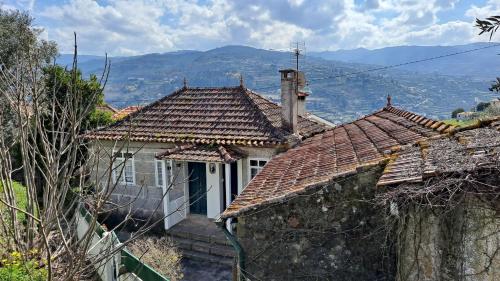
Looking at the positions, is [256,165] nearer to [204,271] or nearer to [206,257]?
[206,257]

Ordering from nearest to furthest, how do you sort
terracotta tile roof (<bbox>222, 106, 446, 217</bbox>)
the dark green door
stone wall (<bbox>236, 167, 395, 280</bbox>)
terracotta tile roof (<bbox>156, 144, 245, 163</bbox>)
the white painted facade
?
stone wall (<bbox>236, 167, 395, 280</bbox>) < terracotta tile roof (<bbox>222, 106, 446, 217</bbox>) < terracotta tile roof (<bbox>156, 144, 245, 163</bbox>) < the white painted facade < the dark green door

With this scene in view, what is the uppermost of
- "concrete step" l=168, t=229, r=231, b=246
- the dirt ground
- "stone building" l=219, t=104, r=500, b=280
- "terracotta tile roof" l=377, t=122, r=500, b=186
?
"terracotta tile roof" l=377, t=122, r=500, b=186

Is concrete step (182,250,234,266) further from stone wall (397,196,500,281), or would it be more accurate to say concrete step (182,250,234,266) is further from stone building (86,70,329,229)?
stone wall (397,196,500,281)

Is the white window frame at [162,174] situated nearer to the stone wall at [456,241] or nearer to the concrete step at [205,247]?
the concrete step at [205,247]

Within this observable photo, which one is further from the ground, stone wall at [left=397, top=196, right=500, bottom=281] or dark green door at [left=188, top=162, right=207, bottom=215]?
stone wall at [left=397, top=196, right=500, bottom=281]

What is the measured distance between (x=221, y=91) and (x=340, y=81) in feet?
515

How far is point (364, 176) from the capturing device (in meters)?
5.70

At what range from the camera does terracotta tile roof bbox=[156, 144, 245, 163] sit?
14.7m

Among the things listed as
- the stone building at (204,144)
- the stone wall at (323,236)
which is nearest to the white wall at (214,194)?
the stone building at (204,144)

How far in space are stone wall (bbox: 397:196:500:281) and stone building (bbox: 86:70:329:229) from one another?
33.7 ft

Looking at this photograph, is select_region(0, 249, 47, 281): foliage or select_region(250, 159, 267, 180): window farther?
select_region(250, 159, 267, 180): window

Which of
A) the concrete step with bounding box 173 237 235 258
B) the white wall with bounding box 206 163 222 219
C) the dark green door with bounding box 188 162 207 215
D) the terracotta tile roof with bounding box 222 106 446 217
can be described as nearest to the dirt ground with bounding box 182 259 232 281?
the concrete step with bounding box 173 237 235 258

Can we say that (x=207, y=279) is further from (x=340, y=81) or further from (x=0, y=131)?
(x=340, y=81)

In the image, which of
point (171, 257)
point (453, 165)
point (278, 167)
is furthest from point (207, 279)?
point (453, 165)
